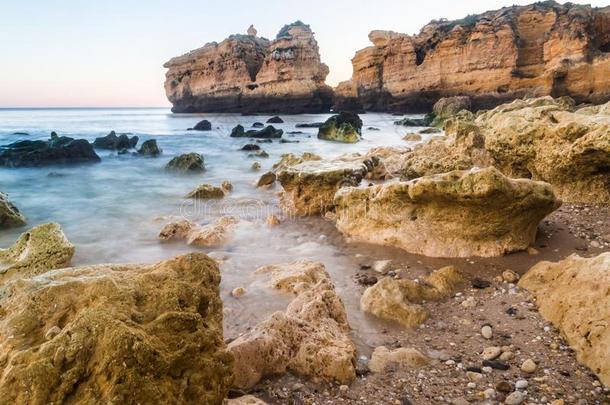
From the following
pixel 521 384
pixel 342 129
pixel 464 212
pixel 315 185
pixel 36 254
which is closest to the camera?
pixel 521 384

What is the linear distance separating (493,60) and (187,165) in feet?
107

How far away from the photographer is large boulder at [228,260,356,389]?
2.41m

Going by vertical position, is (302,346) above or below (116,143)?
below

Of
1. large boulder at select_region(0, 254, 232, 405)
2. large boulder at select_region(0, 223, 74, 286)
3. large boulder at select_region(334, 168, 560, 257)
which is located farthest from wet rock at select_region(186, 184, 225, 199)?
large boulder at select_region(0, 254, 232, 405)

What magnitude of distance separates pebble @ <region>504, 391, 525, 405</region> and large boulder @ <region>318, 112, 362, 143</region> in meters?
17.5

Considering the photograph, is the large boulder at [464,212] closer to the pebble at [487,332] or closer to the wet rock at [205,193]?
the pebble at [487,332]

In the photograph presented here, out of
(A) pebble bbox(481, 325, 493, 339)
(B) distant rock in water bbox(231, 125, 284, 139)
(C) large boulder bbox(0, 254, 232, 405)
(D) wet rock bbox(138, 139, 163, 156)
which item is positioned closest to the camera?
(C) large boulder bbox(0, 254, 232, 405)

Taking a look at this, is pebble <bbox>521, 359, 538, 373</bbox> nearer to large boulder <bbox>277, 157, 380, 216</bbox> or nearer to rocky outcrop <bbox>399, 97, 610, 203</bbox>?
rocky outcrop <bbox>399, 97, 610, 203</bbox>

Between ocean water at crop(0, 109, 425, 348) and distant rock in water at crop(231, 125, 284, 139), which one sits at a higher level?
distant rock in water at crop(231, 125, 284, 139)

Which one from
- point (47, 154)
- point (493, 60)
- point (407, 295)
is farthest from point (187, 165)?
point (493, 60)

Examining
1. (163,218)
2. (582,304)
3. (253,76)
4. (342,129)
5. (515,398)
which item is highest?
(253,76)

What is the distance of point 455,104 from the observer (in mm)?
28359

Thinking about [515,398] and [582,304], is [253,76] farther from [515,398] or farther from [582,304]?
[515,398]

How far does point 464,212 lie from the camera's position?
4.29m
